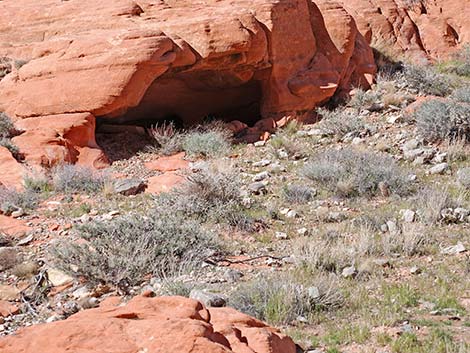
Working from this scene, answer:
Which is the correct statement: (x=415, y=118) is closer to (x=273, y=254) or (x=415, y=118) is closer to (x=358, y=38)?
(x=358, y=38)

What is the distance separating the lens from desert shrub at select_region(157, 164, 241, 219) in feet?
23.7

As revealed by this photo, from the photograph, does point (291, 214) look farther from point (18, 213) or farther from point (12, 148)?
point (12, 148)

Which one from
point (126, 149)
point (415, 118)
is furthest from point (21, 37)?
point (415, 118)

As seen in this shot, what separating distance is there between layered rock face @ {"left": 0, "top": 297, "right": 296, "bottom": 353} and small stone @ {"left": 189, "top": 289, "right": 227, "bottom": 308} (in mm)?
1037

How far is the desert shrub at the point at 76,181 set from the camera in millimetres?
8562

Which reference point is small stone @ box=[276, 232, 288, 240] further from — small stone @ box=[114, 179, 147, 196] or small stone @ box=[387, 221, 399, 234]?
small stone @ box=[114, 179, 147, 196]

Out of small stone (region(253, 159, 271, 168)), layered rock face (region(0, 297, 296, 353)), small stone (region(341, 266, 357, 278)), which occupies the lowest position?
small stone (region(253, 159, 271, 168))

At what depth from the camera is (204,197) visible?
747cm

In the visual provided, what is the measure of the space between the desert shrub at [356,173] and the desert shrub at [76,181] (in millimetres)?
3089

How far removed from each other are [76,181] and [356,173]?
4034 millimetres

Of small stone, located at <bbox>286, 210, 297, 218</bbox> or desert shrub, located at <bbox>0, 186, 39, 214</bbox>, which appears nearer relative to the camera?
small stone, located at <bbox>286, 210, 297, 218</bbox>

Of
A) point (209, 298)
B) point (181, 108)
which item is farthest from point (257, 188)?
point (181, 108)

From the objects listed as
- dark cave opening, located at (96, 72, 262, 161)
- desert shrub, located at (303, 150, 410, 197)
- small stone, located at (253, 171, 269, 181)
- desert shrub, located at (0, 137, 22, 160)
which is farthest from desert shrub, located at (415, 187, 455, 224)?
desert shrub, located at (0, 137, 22, 160)

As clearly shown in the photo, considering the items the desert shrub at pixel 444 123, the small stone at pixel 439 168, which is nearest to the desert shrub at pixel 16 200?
the small stone at pixel 439 168
